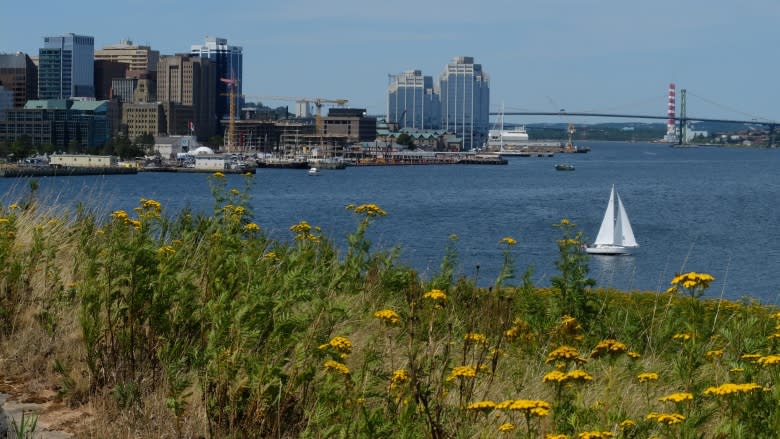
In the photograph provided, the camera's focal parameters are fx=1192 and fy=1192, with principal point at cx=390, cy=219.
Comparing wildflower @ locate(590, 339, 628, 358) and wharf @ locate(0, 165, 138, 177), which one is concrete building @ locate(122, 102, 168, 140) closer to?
wharf @ locate(0, 165, 138, 177)

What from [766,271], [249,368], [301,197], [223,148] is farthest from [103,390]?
[223,148]

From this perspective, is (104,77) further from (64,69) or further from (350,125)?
(350,125)

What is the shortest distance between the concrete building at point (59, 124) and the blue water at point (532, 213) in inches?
1332

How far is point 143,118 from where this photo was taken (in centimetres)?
15688

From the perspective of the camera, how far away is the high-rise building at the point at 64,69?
17388 centimetres

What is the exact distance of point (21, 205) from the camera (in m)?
7.42

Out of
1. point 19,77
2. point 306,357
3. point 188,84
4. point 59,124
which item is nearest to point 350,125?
point 188,84

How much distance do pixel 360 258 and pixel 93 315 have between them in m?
2.12

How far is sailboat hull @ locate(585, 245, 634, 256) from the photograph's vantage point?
34.4 meters

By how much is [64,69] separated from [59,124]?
49.1 metres

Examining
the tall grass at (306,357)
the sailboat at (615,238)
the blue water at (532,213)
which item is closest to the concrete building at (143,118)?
the blue water at (532,213)

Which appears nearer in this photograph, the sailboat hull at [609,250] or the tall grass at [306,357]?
the tall grass at [306,357]

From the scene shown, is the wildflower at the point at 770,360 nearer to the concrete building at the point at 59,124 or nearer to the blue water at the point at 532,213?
the blue water at the point at 532,213

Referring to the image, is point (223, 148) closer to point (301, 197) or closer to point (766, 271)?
point (301, 197)
